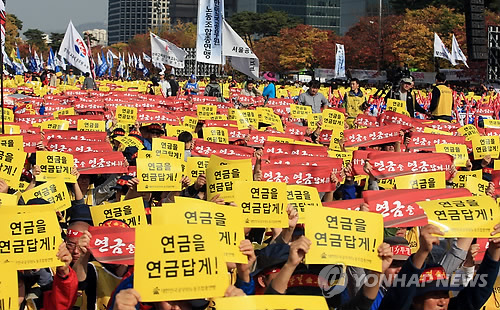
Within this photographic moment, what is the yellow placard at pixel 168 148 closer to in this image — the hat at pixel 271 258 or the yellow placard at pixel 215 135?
the yellow placard at pixel 215 135

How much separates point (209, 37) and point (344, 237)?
1565cm

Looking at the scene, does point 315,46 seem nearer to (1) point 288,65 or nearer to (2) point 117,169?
(1) point 288,65

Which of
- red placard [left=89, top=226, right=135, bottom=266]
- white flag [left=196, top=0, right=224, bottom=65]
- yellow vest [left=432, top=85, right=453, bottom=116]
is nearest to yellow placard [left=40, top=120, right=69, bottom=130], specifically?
yellow vest [left=432, top=85, right=453, bottom=116]

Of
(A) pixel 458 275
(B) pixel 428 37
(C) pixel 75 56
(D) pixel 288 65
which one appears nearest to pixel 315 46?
(D) pixel 288 65

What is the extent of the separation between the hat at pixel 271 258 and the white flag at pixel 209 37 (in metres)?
14.8

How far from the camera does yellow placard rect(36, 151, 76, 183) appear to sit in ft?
27.4

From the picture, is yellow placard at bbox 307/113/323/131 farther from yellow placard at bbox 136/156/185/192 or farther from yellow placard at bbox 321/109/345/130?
yellow placard at bbox 136/156/185/192

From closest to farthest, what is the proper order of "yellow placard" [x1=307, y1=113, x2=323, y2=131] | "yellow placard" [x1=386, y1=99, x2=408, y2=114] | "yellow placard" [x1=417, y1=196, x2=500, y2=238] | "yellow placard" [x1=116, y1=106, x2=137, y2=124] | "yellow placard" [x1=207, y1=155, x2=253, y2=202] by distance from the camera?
"yellow placard" [x1=417, y1=196, x2=500, y2=238] → "yellow placard" [x1=207, y1=155, x2=253, y2=202] → "yellow placard" [x1=307, y1=113, x2=323, y2=131] → "yellow placard" [x1=386, y1=99, x2=408, y2=114] → "yellow placard" [x1=116, y1=106, x2=137, y2=124]

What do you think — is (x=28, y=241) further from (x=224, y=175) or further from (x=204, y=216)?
(x=224, y=175)

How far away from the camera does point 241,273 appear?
4.65 metres

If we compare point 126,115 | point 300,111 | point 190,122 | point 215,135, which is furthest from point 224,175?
point 300,111

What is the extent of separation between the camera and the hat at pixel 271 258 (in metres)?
4.84

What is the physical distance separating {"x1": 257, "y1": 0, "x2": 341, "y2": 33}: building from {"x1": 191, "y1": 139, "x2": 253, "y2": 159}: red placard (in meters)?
140

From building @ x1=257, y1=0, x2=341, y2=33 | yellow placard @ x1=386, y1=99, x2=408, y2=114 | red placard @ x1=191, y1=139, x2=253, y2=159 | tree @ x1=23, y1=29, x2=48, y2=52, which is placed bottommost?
red placard @ x1=191, y1=139, x2=253, y2=159
